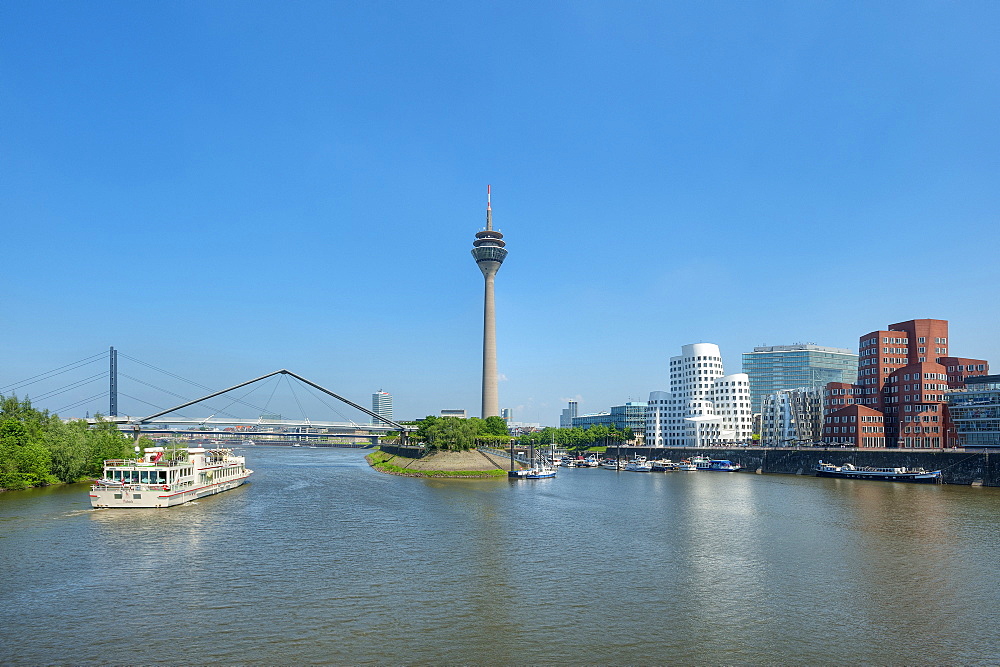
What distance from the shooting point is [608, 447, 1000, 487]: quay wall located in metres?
90.7

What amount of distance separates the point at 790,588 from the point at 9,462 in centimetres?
7499

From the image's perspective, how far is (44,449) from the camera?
79.1m

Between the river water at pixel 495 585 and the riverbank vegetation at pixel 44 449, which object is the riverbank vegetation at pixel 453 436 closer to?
the riverbank vegetation at pixel 44 449

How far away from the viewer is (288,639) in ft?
84.9

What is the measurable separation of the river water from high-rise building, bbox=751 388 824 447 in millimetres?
94229

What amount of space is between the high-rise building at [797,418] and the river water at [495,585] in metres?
94.2

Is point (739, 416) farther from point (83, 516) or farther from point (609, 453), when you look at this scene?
point (83, 516)

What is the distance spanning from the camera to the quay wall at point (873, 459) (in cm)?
9069

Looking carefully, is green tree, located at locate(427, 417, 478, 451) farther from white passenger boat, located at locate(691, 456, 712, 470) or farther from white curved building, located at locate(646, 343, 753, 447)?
white curved building, located at locate(646, 343, 753, 447)

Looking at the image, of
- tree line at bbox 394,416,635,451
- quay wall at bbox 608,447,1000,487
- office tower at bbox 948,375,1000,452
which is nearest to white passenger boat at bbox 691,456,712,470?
quay wall at bbox 608,447,1000,487

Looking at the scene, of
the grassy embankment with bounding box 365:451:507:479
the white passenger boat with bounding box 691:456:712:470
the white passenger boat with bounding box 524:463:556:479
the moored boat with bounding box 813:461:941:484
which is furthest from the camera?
the white passenger boat with bounding box 691:456:712:470

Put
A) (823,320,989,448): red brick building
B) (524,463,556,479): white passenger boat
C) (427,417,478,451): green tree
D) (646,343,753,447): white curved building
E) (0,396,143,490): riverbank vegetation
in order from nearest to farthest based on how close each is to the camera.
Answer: (0,396,143,490): riverbank vegetation
(524,463,556,479): white passenger boat
(427,417,478,451): green tree
(823,320,989,448): red brick building
(646,343,753,447): white curved building

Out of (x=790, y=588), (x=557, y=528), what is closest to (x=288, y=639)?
(x=790, y=588)

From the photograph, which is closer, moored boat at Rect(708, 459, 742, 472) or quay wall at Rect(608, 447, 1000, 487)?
quay wall at Rect(608, 447, 1000, 487)
